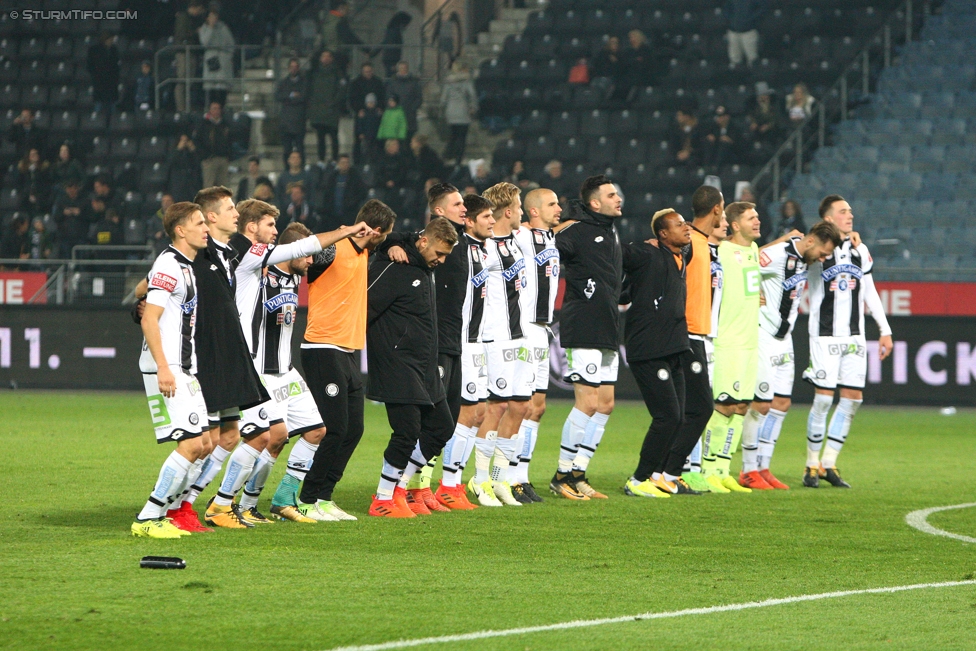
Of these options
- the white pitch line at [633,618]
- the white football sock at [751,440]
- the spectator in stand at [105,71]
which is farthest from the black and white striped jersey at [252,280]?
the spectator in stand at [105,71]

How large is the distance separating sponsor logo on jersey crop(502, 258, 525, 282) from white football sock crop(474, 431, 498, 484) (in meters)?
1.16

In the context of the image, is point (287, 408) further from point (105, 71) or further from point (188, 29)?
point (188, 29)

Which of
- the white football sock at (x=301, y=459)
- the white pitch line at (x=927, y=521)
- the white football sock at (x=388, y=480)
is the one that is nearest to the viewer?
the white pitch line at (x=927, y=521)

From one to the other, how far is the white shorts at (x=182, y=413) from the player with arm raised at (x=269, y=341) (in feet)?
2.23

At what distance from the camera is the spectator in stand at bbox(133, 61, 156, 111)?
94.7ft

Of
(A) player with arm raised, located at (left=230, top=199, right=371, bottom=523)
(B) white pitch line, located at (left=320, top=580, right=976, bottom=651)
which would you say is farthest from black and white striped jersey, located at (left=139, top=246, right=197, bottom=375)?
(B) white pitch line, located at (left=320, top=580, right=976, bottom=651)

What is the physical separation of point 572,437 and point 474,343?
1.18m

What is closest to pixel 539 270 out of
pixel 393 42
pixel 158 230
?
pixel 158 230

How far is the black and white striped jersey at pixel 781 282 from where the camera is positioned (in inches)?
476

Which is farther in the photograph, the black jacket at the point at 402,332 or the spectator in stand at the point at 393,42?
the spectator in stand at the point at 393,42

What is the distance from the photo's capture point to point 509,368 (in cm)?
1023

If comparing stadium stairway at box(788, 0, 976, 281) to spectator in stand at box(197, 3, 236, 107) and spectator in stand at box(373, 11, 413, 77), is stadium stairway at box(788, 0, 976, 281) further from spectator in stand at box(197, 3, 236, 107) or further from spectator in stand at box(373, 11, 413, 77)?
spectator in stand at box(197, 3, 236, 107)

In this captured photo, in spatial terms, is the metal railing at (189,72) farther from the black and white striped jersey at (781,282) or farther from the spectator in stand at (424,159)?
the black and white striped jersey at (781,282)

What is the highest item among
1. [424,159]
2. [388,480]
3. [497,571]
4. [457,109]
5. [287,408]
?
[457,109]
